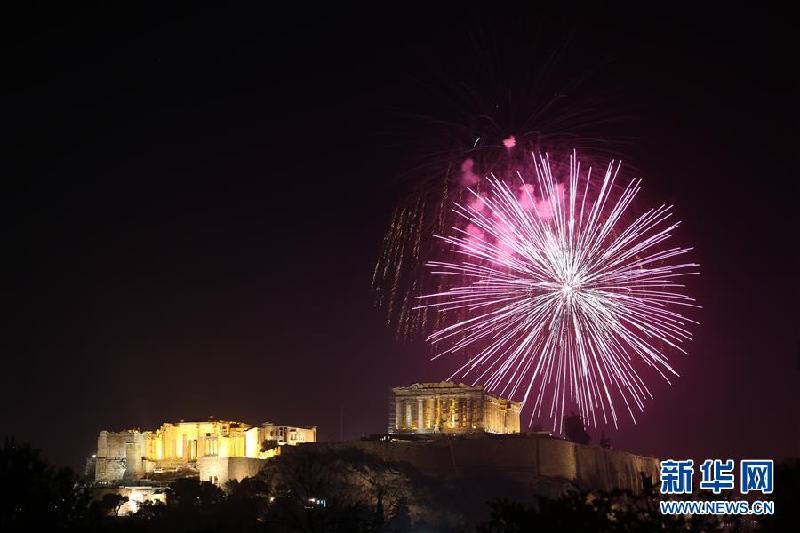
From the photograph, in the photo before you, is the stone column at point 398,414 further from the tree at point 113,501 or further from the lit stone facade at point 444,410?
the tree at point 113,501

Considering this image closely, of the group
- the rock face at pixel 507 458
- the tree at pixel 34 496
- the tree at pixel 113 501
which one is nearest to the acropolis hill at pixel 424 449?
the rock face at pixel 507 458

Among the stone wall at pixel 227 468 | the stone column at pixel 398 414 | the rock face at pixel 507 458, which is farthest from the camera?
the stone column at pixel 398 414

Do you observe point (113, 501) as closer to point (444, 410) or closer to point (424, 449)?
point (424, 449)

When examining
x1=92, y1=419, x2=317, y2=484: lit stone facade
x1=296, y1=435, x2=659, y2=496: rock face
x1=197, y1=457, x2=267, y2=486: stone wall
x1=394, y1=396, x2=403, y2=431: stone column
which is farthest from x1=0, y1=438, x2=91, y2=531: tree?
x1=394, y1=396, x2=403, y2=431: stone column

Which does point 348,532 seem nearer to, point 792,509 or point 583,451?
point 792,509

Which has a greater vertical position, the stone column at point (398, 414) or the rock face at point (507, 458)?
the stone column at point (398, 414)

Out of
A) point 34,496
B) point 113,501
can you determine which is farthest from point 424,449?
point 34,496

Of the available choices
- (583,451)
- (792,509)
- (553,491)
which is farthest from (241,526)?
(792,509)
